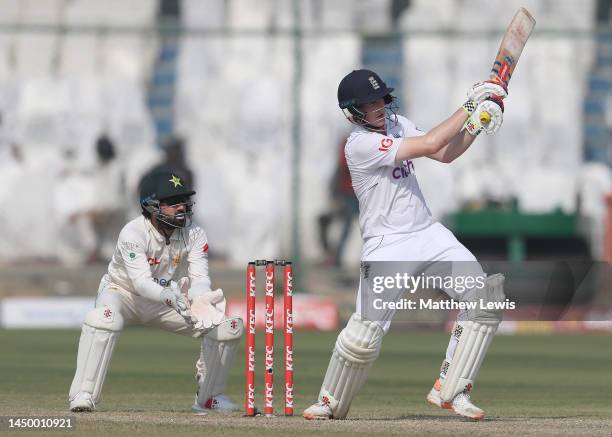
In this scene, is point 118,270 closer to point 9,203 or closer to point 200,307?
point 200,307

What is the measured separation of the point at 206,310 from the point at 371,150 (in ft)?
4.13

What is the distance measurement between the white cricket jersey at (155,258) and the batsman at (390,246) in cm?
92

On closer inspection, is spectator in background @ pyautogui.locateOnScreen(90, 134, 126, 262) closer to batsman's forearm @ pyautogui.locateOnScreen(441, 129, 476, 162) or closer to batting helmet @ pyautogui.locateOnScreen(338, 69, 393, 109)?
batting helmet @ pyautogui.locateOnScreen(338, 69, 393, 109)

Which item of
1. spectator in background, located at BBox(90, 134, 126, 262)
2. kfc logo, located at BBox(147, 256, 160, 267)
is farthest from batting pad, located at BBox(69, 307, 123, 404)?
spectator in background, located at BBox(90, 134, 126, 262)

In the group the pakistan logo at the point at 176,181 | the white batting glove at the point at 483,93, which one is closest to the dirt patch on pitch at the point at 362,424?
the pakistan logo at the point at 176,181

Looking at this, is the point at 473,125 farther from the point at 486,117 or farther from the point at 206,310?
the point at 206,310

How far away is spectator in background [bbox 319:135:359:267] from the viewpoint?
21703mm

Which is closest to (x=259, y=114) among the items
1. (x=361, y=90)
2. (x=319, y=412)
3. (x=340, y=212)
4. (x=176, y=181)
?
(x=340, y=212)

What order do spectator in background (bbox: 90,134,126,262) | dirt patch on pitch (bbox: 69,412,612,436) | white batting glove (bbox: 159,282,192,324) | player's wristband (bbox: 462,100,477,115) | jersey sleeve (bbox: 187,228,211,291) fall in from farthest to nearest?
1. spectator in background (bbox: 90,134,126,262)
2. jersey sleeve (bbox: 187,228,211,291)
3. white batting glove (bbox: 159,282,192,324)
4. player's wristband (bbox: 462,100,477,115)
5. dirt patch on pitch (bbox: 69,412,612,436)

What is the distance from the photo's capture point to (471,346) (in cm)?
836

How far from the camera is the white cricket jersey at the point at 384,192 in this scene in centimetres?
842

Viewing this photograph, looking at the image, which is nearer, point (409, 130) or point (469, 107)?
point (469, 107)

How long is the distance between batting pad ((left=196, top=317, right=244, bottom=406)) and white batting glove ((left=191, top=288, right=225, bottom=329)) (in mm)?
85

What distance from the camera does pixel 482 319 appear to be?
8.38 metres
